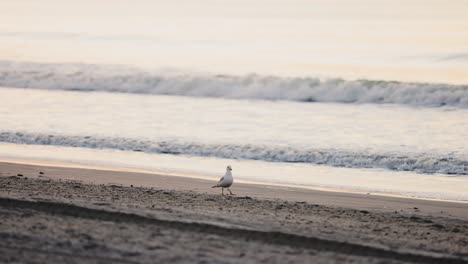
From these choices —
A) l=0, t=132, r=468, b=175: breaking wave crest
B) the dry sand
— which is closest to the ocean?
l=0, t=132, r=468, b=175: breaking wave crest

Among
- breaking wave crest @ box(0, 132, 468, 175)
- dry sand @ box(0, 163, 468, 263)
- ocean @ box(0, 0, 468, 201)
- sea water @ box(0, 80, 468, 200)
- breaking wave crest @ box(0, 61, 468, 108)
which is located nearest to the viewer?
dry sand @ box(0, 163, 468, 263)

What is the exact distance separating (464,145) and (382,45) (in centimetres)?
2979

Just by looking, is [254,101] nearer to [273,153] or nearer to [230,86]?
[230,86]

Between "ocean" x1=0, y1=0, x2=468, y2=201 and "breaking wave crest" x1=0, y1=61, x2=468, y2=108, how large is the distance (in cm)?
7

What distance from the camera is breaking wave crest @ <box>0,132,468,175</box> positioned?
16.1 m

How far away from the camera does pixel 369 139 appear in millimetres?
19281

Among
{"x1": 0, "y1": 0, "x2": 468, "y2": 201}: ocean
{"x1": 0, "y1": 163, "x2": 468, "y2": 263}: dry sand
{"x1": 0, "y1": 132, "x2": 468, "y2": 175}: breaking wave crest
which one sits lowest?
{"x1": 0, "y1": 163, "x2": 468, "y2": 263}: dry sand

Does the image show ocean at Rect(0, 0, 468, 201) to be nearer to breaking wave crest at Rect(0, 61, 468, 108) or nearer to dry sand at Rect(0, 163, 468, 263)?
breaking wave crest at Rect(0, 61, 468, 108)

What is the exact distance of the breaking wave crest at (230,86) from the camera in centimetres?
2898

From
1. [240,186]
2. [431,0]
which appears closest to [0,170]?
[240,186]

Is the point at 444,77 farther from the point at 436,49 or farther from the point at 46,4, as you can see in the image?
the point at 46,4

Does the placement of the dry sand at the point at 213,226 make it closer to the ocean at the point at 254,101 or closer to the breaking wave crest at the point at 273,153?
the ocean at the point at 254,101

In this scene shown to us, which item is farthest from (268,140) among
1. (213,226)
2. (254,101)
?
(254,101)

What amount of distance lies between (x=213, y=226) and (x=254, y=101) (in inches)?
803
